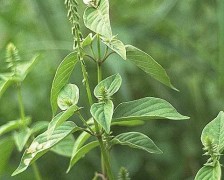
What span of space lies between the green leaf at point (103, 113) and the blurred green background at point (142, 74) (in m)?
0.73

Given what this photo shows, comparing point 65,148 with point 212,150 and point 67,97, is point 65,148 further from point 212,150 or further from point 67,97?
point 212,150

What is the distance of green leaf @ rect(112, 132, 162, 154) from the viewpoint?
31.9 inches

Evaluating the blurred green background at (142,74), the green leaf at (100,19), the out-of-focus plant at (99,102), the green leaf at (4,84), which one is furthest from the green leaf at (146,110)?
the blurred green background at (142,74)

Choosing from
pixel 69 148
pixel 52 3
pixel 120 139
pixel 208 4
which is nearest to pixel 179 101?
pixel 208 4

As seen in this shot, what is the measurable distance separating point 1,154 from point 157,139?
0.69 meters

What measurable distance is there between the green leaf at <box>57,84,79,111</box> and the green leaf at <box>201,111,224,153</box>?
15 centimetres

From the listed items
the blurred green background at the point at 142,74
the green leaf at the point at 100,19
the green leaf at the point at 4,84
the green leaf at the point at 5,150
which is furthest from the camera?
the blurred green background at the point at 142,74

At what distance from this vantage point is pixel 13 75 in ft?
3.30

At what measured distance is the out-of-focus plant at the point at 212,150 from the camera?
2.48ft

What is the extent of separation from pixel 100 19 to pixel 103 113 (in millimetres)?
102

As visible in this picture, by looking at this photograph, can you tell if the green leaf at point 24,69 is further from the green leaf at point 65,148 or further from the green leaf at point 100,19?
the green leaf at point 100,19

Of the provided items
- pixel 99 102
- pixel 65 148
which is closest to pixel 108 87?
pixel 99 102

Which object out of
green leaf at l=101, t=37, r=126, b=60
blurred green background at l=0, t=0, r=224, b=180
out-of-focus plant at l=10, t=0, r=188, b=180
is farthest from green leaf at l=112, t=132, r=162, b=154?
blurred green background at l=0, t=0, r=224, b=180

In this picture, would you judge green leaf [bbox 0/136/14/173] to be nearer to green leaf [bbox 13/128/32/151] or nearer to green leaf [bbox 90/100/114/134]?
green leaf [bbox 13/128/32/151]
